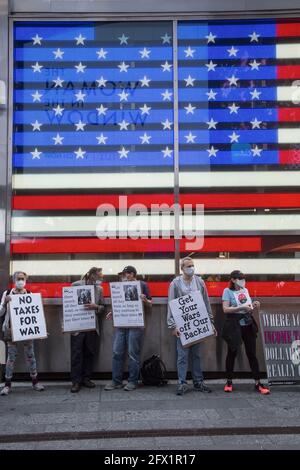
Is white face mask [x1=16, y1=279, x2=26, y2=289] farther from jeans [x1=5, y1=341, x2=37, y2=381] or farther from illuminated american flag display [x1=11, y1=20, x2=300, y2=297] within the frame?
illuminated american flag display [x1=11, y1=20, x2=300, y2=297]

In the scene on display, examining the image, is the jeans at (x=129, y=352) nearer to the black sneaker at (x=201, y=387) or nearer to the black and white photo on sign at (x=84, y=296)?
the black and white photo on sign at (x=84, y=296)

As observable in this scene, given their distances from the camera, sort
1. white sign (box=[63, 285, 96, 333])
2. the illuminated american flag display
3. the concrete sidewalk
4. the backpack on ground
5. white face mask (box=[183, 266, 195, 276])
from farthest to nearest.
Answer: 1. the illuminated american flag display
2. the backpack on ground
3. white sign (box=[63, 285, 96, 333])
4. white face mask (box=[183, 266, 195, 276])
5. the concrete sidewalk

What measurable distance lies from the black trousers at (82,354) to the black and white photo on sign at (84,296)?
0.49 metres

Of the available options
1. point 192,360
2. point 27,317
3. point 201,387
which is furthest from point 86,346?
Answer: point 201,387

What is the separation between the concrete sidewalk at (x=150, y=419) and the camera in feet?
20.2

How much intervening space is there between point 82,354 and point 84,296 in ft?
3.01

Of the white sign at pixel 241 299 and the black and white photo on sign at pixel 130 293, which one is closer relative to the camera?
the white sign at pixel 241 299

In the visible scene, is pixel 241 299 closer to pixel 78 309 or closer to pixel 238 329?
pixel 238 329

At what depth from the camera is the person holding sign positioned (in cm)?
877

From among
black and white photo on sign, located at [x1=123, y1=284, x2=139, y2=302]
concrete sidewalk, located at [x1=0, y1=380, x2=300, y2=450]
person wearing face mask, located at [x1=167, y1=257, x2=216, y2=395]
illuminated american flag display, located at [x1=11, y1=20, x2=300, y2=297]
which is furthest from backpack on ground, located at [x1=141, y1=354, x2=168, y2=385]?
illuminated american flag display, located at [x1=11, y1=20, x2=300, y2=297]

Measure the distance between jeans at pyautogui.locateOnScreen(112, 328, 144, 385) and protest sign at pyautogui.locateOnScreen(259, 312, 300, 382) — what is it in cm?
198

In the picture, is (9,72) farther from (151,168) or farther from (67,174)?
(151,168)

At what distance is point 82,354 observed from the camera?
8.79 metres

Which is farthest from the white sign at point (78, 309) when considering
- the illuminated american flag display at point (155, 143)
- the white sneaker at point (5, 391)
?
the white sneaker at point (5, 391)
